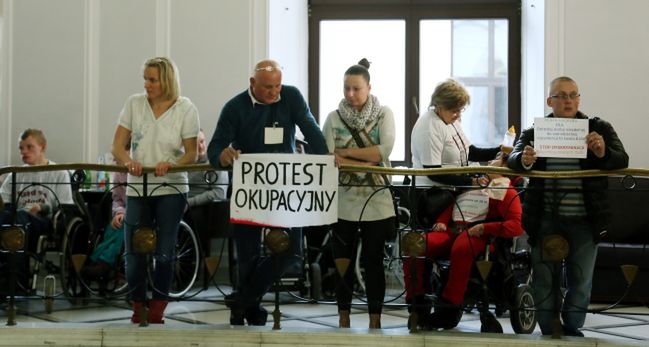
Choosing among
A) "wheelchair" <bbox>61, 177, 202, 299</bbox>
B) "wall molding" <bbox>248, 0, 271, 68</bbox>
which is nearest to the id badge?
"wheelchair" <bbox>61, 177, 202, 299</bbox>

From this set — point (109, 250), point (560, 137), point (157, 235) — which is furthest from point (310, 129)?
point (109, 250)

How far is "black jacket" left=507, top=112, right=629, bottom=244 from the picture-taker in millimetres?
4555

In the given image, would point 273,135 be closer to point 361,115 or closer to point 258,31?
point 361,115

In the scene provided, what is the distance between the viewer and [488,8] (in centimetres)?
880

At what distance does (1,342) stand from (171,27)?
12.6 ft

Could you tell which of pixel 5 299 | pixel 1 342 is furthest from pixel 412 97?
pixel 1 342

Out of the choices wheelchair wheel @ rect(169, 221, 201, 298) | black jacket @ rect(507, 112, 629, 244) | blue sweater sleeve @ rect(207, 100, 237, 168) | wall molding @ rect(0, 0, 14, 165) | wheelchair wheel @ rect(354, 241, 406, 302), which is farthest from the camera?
wall molding @ rect(0, 0, 14, 165)

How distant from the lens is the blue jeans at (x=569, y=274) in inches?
183

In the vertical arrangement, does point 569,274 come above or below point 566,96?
below

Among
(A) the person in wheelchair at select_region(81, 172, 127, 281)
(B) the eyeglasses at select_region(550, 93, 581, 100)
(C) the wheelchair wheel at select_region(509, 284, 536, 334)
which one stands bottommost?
(C) the wheelchair wheel at select_region(509, 284, 536, 334)

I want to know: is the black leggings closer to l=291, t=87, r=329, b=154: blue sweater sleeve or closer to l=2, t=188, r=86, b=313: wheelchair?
l=291, t=87, r=329, b=154: blue sweater sleeve

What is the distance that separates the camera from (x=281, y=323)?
5727mm

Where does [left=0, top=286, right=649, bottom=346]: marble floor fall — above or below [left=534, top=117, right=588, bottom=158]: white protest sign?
below

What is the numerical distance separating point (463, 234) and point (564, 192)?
1.99ft
